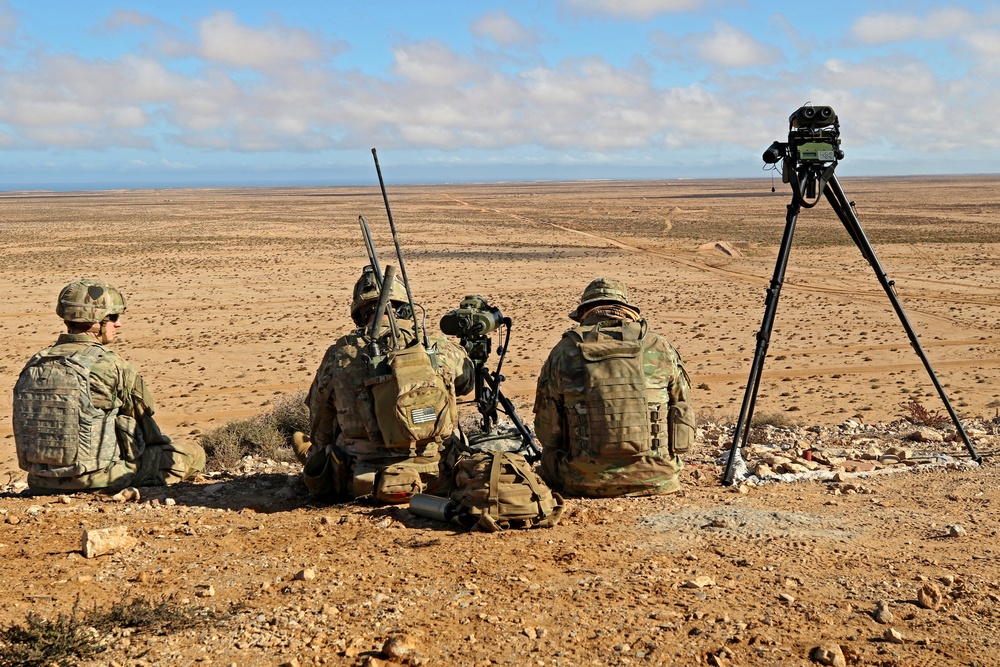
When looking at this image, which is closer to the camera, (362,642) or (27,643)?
(27,643)

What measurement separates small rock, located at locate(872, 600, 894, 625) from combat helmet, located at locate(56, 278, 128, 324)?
499cm

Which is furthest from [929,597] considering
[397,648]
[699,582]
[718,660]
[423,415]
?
[423,415]

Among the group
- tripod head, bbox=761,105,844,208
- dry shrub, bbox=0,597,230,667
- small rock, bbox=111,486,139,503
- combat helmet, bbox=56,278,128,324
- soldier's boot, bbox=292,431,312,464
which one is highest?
tripod head, bbox=761,105,844,208

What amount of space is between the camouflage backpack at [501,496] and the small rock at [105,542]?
1843 mm

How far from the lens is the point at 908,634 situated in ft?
12.2

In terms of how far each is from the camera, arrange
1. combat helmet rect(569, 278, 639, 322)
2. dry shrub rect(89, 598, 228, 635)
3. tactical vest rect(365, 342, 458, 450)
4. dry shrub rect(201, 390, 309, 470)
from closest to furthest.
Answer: dry shrub rect(89, 598, 228, 635) < tactical vest rect(365, 342, 458, 450) < combat helmet rect(569, 278, 639, 322) < dry shrub rect(201, 390, 309, 470)

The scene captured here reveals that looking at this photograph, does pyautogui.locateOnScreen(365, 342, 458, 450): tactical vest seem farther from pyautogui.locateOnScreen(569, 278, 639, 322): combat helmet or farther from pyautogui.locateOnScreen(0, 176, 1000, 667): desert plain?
pyautogui.locateOnScreen(569, 278, 639, 322): combat helmet

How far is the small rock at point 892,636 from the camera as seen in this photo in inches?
143

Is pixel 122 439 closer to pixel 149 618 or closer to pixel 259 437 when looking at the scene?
pixel 149 618

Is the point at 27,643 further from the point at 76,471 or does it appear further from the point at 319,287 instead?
the point at 319,287

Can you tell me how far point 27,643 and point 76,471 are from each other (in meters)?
3.10

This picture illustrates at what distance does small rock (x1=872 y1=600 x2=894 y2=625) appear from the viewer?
3.83 metres

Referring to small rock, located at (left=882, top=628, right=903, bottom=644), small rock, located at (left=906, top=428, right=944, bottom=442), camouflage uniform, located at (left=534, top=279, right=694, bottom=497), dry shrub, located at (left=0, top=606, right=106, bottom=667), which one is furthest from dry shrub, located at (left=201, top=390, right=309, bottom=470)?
small rock, located at (left=882, top=628, right=903, bottom=644)

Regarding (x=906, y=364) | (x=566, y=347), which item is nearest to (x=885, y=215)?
(x=906, y=364)
